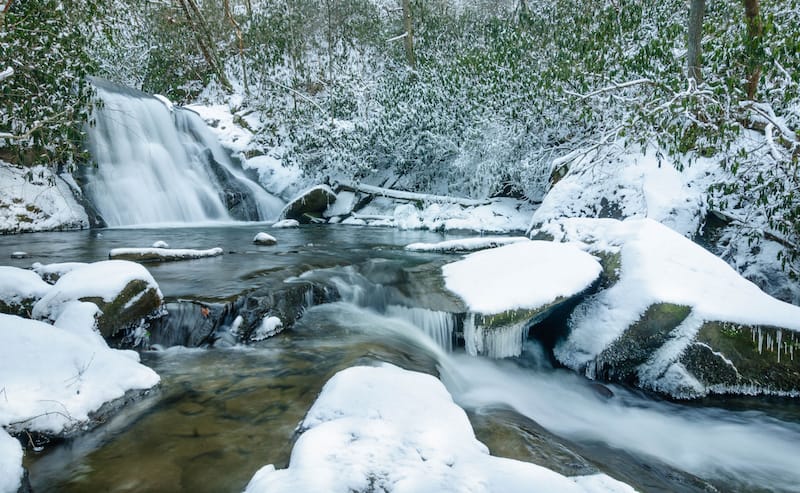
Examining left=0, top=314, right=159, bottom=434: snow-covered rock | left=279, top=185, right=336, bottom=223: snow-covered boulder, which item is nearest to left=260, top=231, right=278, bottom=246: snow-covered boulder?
left=279, top=185, right=336, bottom=223: snow-covered boulder

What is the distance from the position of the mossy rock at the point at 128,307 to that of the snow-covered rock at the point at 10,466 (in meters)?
2.07

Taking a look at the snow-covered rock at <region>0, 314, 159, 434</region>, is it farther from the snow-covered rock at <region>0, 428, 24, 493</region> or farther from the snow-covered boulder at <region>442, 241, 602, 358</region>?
the snow-covered boulder at <region>442, 241, 602, 358</region>

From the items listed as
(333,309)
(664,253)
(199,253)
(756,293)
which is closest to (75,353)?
(333,309)

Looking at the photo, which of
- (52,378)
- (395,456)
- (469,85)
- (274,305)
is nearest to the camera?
(395,456)

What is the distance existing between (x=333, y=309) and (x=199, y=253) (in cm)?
→ 327

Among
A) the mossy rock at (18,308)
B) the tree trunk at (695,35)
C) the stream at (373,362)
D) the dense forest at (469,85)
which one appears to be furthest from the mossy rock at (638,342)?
the mossy rock at (18,308)

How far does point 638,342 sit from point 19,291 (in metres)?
6.07

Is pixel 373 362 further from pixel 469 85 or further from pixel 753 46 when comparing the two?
pixel 469 85

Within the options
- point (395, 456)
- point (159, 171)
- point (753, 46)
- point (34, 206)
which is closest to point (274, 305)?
point (395, 456)

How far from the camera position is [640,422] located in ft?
12.0

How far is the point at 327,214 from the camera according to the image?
49.2 feet

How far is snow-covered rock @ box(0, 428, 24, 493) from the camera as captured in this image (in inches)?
69.5

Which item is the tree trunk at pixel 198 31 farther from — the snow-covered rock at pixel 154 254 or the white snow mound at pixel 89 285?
the snow-covered rock at pixel 154 254

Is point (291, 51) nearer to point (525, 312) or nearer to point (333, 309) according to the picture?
point (333, 309)
